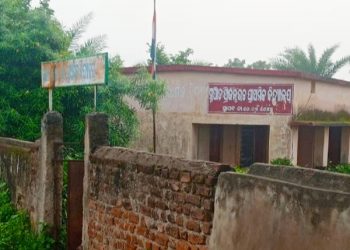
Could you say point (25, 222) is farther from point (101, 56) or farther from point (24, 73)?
point (24, 73)

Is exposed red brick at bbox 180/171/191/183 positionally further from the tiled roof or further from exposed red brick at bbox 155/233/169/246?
the tiled roof

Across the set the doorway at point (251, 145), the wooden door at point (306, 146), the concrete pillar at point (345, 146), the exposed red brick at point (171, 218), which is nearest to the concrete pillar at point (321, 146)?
the wooden door at point (306, 146)

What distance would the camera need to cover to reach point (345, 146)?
1842 cm

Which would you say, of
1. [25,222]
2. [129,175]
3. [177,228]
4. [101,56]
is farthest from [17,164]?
[177,228]

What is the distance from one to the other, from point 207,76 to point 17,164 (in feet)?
22.7

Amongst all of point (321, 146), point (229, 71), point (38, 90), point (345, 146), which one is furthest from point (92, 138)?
point (345, 146)

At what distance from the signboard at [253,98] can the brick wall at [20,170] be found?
653cm

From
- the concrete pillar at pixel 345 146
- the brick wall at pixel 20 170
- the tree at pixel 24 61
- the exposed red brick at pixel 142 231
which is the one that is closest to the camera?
the exposed red brick at pixel 142 231

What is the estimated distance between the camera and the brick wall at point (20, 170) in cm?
747

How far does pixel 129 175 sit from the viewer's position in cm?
506

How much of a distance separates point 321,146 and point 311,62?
7.48m

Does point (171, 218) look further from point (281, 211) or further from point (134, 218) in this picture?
point (281, 211)

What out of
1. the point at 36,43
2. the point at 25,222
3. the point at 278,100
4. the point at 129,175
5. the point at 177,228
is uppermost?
the point at 36,43

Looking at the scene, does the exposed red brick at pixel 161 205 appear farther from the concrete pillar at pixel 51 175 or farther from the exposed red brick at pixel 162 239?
the concrete pillar at pixel 51 175
